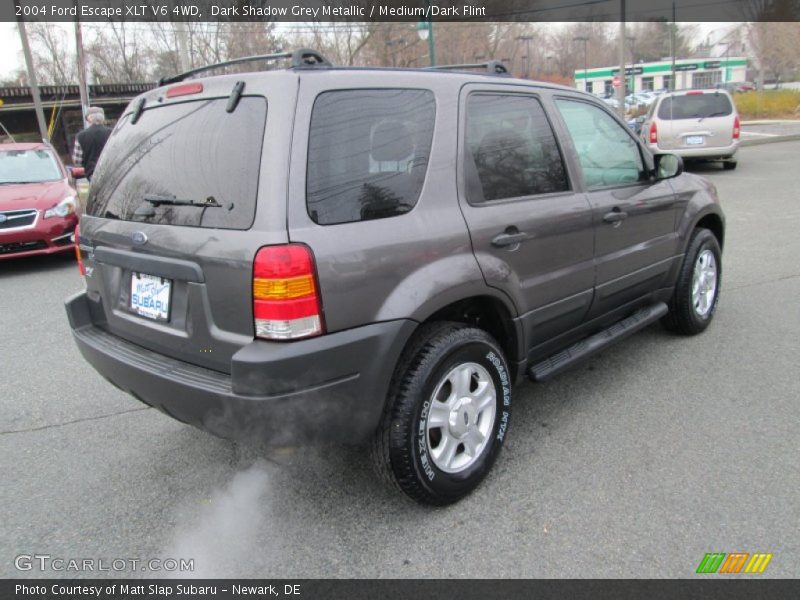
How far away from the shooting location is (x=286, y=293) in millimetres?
2125

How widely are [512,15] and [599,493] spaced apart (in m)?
36.9

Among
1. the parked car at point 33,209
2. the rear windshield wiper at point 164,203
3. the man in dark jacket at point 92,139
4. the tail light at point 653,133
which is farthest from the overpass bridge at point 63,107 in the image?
the rear windshield wiper at point 164,203

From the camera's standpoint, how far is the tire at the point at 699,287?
14.0 feet

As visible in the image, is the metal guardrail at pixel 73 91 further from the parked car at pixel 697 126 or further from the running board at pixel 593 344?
the running board at pixel 593 344

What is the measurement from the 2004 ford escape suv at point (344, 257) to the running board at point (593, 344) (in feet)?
0.07

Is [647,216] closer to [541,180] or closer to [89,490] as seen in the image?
[541,180]

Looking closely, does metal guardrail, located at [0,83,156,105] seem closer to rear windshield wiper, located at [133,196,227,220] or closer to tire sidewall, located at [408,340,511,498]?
rear windshield wiper, located at [133,196,227,220]

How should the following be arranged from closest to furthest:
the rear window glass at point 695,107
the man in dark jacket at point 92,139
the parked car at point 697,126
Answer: the man in dark jacket at point 92,139 → the parked car at point 697,126 → the rear window glass at point 695,107

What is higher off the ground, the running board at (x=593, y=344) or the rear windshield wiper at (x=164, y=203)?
the rear windshield wiper at (x=164, y=203)

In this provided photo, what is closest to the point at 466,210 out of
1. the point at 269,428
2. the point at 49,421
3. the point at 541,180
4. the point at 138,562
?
the point at 541,180

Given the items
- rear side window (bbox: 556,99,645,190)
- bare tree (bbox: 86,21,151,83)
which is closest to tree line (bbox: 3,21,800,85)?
bare tree (bbox: 86,21,151,83)

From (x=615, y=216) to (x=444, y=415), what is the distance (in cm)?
165

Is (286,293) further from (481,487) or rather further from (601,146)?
(601,146)

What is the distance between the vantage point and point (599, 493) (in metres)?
2.70
